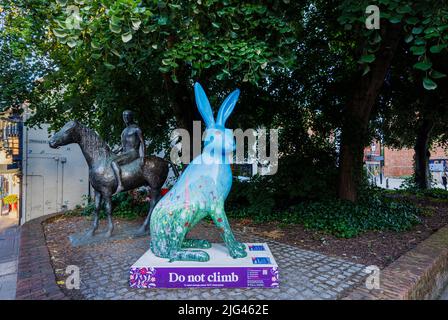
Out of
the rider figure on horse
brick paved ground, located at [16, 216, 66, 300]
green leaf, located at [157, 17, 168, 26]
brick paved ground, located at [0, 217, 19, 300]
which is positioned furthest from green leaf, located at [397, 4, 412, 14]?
brick paved ground, located at [0, 217, 19, 300]

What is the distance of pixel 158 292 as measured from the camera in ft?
11.2

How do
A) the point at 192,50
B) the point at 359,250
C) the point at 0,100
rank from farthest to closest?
the point at 0,100 → the point at 359,250 → the point at 192,50

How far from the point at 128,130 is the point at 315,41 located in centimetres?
645

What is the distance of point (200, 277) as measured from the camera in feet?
10.8

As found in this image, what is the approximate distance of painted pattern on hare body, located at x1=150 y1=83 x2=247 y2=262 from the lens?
3.50 metres

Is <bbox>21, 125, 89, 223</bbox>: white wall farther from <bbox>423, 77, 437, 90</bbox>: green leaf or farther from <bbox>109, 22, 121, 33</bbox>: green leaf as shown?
<bbox>423, 77, 437, 90</bbox>: green leaf

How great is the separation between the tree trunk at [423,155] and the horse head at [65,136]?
14522mm

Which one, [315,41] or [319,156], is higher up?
[315,41]

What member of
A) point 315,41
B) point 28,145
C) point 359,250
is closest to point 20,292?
point 359,250

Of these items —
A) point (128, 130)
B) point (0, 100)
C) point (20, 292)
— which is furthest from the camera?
point (0, 100)

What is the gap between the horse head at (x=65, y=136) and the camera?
5.37m

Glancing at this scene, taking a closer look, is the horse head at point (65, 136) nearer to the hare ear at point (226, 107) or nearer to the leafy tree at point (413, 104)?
the hare ear at point (226, 107)

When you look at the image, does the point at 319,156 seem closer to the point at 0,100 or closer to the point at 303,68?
the point at 303,68

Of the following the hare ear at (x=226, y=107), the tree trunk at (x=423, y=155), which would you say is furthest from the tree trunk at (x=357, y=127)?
the tree trunk at (x=423, y=155)
